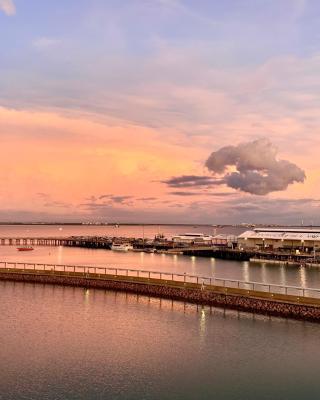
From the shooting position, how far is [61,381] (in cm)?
3244

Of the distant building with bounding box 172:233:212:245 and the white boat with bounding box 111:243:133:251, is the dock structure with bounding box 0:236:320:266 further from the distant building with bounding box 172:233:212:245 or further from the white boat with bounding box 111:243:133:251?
the distant building with bounding box 172:233:212:245

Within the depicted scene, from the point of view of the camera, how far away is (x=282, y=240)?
131625mm

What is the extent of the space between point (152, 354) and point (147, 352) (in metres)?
0.65

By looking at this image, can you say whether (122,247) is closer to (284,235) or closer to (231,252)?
(231,252)

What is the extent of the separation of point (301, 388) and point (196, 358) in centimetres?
922

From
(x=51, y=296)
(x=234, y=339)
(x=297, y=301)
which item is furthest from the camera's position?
(x=51, y=296)

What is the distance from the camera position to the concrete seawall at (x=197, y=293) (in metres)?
51.0

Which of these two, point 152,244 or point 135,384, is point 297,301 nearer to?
point 135,384

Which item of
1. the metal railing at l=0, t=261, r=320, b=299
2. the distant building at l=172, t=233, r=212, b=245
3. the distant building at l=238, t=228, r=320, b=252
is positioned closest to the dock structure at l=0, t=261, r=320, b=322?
the metal railing at l=0, t=261, r=320, b=299

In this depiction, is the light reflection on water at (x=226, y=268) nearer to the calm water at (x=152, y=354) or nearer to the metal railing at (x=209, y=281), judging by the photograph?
the metal railing at (x=209, y=281)

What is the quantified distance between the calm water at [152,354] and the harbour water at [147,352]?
8cm

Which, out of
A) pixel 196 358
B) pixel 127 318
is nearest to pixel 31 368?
pixel 196 358

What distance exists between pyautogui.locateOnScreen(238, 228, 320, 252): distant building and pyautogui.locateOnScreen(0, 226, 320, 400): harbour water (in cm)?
7664

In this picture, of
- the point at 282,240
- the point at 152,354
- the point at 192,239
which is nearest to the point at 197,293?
the point at 152,354
